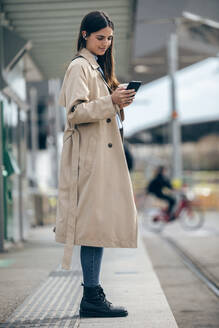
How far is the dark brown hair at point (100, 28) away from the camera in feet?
11.1

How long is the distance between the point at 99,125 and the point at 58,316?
1.24 m

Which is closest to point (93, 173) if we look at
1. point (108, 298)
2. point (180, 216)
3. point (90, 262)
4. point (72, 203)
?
point (72, 203)

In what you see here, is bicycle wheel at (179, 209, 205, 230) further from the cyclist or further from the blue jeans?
the blue jeans

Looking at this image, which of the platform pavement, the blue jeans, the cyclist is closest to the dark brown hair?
the blue jeans

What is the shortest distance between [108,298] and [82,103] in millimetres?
1662

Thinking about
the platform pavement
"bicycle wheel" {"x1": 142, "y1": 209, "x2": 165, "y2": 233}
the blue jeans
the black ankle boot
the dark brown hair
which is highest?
the dark brown hair

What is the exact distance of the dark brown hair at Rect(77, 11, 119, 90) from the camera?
3395 millimetres

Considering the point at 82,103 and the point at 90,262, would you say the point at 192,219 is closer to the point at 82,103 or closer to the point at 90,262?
the point at 90,262

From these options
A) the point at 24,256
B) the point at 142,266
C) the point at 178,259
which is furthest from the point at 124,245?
the point at 178,259

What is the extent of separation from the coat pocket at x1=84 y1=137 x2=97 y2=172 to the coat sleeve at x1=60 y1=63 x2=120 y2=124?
139 millimetres

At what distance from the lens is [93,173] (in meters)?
3.30

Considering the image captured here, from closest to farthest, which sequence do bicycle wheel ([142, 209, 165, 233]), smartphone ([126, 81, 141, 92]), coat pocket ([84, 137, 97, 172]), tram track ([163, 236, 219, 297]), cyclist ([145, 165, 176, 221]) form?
smartphone ([126, 81, 141, 92]) → coat pocket ([84, 137, 97, 172]) → tram track ([163, 236, 219, 297]) → bicycle wheel ([142, 209, 165, 233]) → cyclist ([145, 165, 176, 221])

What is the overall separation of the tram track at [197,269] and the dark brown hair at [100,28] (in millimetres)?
2332

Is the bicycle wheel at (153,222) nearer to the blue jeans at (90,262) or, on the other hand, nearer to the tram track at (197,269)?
the tram track at (197,269)
